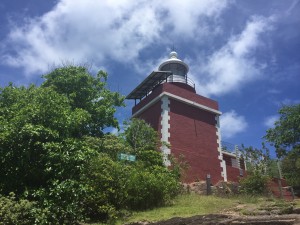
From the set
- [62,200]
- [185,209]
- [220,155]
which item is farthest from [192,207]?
[220,155]

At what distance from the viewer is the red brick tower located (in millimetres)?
19562

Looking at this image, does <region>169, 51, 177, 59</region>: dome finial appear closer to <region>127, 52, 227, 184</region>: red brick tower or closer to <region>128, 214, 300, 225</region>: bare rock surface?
<region>127, 52, 227, 184</region>: red brick tower

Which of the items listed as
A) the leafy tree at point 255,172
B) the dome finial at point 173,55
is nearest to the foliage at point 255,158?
the leafy tree at point 255,172

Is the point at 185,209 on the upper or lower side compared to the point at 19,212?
upper

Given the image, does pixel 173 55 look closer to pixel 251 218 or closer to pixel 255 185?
pixel 255 185

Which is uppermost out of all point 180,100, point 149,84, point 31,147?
point 149,84

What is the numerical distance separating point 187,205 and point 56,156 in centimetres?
509

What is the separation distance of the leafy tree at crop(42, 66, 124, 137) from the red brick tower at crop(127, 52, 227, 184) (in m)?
Result: 2.73

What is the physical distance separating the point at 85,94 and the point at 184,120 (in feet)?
19.3

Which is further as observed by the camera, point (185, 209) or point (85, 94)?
point (85, 94)

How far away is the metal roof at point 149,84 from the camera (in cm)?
2151

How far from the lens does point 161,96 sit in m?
20.5

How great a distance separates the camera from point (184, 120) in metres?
20.7

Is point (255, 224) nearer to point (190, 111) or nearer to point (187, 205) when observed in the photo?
point (187, 205)
